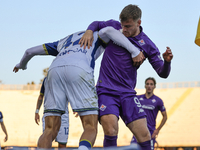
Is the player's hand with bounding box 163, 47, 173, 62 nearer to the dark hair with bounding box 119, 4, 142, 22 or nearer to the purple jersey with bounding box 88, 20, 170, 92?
the purple jersey with bounding box 88, 20, 170, 92

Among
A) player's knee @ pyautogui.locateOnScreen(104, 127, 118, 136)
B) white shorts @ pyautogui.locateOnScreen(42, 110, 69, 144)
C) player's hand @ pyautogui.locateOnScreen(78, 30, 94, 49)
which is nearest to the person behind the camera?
player's hand @ pyautogui.locateOnScreen(78, 30, 94, 49)

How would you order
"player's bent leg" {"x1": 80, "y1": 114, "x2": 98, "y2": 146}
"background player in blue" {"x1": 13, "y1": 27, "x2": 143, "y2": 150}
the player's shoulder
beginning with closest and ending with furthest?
"player's bent leg" {"x1": 80, "y1": 114, "x2": 98, "y2": 146}, "background player in blue" {"x1": 13, "y1": 27, "x2": 143, "y2": 150}, the player's shoulder

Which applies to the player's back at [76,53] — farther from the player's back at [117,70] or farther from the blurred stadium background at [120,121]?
the blurred stadium background at [120,121]

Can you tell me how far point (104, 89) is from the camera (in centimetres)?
424

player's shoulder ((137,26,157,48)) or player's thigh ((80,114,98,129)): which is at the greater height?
player's shoulder ((137,26,157,48))

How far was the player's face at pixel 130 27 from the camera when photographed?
4.11 meters

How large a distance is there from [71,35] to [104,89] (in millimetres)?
910

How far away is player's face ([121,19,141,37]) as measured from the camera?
4.11 metres

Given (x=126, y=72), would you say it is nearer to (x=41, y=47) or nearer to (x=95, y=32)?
(x=95, y=32)

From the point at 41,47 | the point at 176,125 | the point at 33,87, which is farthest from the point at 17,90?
the point at 41,47

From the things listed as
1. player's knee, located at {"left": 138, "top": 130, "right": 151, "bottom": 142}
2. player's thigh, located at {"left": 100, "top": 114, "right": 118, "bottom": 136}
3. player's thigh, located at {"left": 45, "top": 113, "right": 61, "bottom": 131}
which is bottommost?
player's knee, located at {"left": 138, "top": 130, "right": 151, "bottom": 142}

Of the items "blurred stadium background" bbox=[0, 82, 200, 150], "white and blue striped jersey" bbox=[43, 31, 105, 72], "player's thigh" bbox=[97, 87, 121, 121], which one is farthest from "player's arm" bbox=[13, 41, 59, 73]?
"blurred stadium background" bbox=[0, 82, 200, 150]

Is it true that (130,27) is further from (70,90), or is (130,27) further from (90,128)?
(90,128)

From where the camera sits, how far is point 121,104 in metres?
4.21
